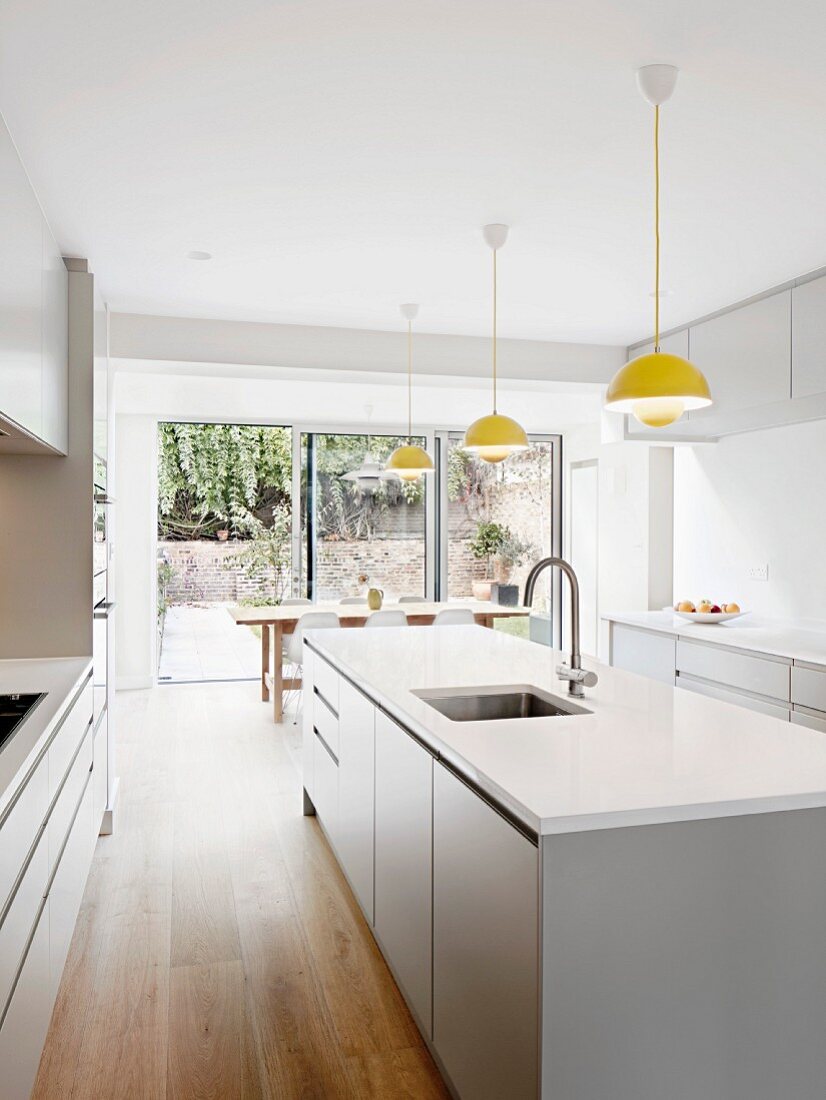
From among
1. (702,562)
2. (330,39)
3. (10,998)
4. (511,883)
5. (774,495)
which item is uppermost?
(330,39)

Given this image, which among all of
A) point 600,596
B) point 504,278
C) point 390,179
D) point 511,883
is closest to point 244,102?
point 390,179

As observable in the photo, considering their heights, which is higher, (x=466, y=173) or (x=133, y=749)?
(x=466, y=173)

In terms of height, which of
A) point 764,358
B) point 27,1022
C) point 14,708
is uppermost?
point 764,358

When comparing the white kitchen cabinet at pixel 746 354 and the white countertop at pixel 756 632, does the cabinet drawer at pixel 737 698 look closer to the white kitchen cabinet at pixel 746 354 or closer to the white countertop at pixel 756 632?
the white countertop at pixel 756 632

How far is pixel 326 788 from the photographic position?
3438 mm

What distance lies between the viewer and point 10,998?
1645 millimetres

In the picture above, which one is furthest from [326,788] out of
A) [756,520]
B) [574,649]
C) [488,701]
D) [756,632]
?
[756,520]

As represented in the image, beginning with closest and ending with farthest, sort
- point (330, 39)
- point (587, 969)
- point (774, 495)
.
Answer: point (587, 969) → point (330, 39) → point (774, 495)

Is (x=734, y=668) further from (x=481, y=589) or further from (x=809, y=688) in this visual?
(x=481, y=589)

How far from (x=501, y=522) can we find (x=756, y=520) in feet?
11.2

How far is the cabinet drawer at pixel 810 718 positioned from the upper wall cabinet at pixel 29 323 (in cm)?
315

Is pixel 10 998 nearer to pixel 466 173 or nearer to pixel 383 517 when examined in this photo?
pixel 466 173

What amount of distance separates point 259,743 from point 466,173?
3.76 meters

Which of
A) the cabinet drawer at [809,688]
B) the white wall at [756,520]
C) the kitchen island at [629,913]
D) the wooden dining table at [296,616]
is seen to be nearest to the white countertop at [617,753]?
the kitchen island at [629,913]
